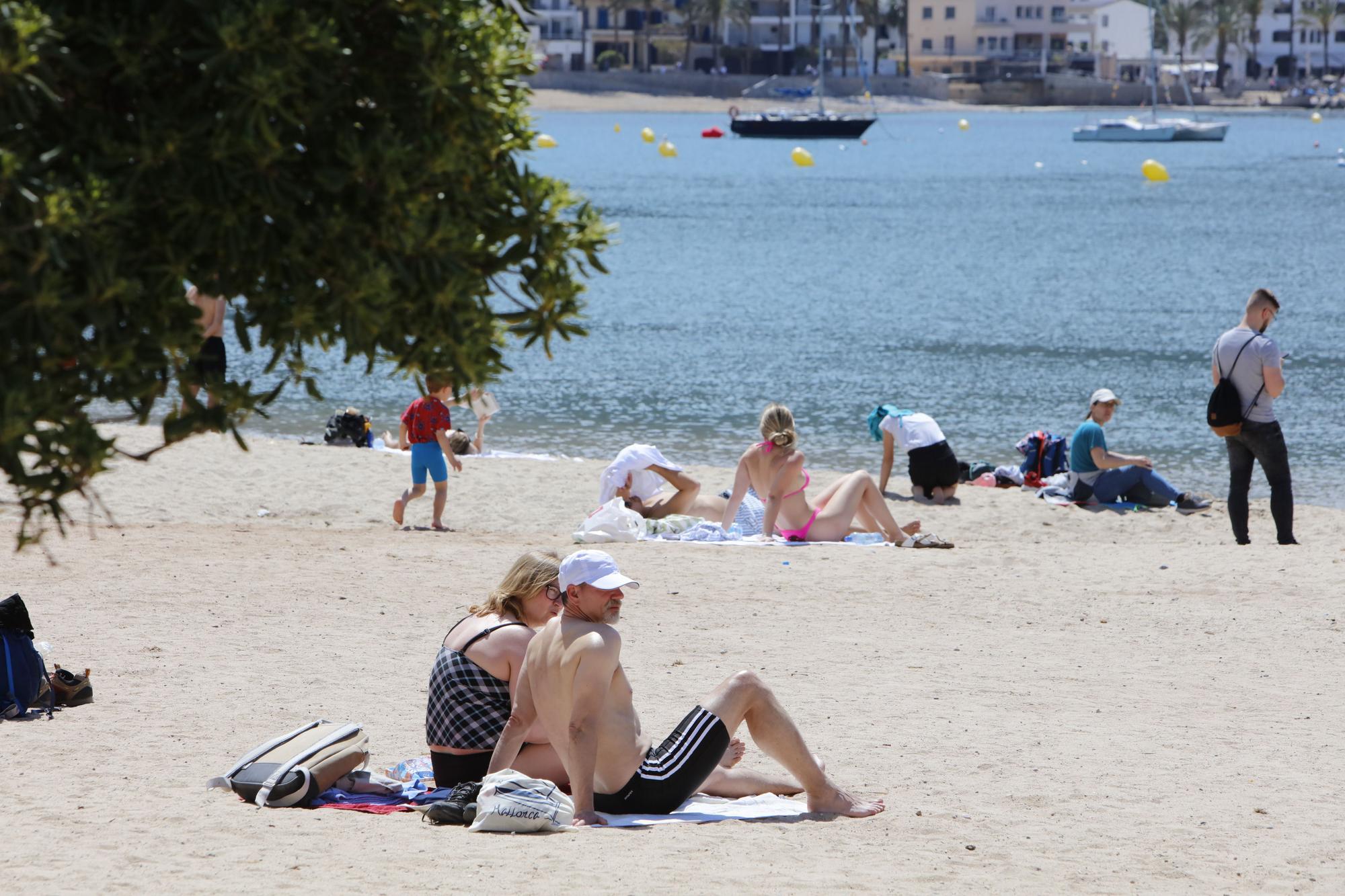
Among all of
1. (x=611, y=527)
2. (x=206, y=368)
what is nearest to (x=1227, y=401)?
(x=611, y=527)

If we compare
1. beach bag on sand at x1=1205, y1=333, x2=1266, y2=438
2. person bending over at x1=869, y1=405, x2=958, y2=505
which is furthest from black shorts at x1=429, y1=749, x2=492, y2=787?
person bending over at x1=869, y1=405, x2=958, y2=505

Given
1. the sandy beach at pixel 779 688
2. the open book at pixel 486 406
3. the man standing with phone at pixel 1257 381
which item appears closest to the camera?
the sandy beach at pixel 779 688

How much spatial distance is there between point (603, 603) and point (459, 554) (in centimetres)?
542

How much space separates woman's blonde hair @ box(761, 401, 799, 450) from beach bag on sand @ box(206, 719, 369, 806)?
5.42 metres

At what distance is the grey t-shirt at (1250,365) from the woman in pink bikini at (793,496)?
2.41m

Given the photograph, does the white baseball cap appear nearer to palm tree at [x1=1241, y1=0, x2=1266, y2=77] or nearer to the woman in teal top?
the woman in teal top

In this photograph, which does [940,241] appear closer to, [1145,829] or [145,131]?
[1145,829]

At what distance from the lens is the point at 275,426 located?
1889 centimetres

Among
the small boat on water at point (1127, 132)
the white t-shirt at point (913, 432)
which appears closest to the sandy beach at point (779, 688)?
the white t-shirt at point (913, 432)

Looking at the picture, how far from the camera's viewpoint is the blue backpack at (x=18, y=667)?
6387 mm

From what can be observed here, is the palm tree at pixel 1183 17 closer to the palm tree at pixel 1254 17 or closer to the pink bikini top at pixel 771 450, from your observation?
the palm tree at pixel 1254 17

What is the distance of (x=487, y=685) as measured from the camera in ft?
18.5

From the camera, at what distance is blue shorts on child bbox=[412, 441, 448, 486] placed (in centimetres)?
1156

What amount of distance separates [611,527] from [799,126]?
100324 mm
